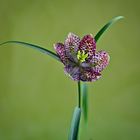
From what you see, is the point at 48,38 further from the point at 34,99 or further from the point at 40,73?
the point at 34,99

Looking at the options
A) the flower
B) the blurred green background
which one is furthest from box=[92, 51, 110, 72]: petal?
the blurred green background

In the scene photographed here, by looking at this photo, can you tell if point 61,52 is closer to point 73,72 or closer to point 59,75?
point 73,72

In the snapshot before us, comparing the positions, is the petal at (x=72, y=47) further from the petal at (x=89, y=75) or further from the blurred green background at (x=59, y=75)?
the blurred green background at (x=59, y=75)

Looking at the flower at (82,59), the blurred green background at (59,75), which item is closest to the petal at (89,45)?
the flower at (82,59)

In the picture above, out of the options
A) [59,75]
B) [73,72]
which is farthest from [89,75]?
[59,75]

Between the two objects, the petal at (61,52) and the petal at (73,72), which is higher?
the petal at (61,52)

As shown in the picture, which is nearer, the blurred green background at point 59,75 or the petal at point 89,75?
the petal at point 89,75
